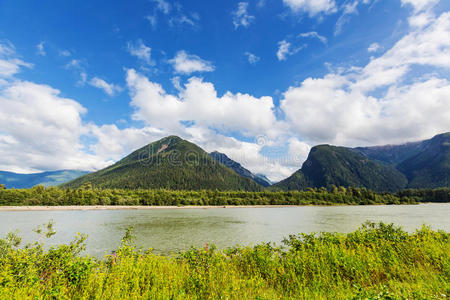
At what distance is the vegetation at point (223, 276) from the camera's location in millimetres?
7461

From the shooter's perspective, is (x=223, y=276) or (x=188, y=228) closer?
(x=223, y=276)

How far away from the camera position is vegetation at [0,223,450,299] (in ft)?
Result: 24.5

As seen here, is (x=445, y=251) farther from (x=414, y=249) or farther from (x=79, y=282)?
(x=79, y=282)

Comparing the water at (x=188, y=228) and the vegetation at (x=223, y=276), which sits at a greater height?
the vegetation at (x=223, y=276)

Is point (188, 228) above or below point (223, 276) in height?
below

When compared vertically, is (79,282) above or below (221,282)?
above

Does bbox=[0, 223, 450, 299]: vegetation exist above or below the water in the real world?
above

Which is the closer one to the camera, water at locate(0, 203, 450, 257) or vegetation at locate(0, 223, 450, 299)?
vegetation at locate(0, 223, 450, 299)

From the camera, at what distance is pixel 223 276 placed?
954 cm

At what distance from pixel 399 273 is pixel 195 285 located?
9.47 metres

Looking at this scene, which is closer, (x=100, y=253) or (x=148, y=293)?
(x=148, y=293)

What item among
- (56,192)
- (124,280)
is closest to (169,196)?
(56,192)

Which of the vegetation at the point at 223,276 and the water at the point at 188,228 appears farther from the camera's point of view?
the water at the point at 188,228

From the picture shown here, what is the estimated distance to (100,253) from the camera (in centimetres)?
3039
